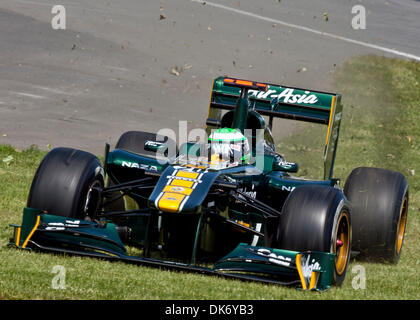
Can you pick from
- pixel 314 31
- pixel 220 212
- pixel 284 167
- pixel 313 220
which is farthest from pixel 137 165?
pixel 314 31

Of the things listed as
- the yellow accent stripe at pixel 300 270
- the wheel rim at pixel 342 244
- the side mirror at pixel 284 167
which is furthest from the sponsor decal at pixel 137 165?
the yellow accent stripe at pixel 300 270

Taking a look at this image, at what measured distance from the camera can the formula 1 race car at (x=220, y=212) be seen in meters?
8.09

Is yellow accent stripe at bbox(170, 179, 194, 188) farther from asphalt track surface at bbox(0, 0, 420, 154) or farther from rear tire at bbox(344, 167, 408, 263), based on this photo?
asphalt track surface at bbox(0, 0, 420, 154)

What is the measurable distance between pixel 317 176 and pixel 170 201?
7794mm

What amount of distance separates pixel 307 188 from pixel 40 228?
2.65 metres

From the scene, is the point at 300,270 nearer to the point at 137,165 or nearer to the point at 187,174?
the point at 187,174

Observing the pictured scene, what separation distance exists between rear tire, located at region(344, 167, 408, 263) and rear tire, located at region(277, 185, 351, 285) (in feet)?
4.49

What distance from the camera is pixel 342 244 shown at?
29.0ft

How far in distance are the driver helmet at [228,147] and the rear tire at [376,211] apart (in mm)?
1445

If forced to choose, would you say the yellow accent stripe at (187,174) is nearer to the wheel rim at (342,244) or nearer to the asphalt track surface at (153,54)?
the wheel rim at (342,244)

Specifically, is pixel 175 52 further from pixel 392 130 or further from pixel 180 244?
pixel 180 244

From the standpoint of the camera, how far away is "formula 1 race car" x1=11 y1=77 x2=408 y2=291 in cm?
809
